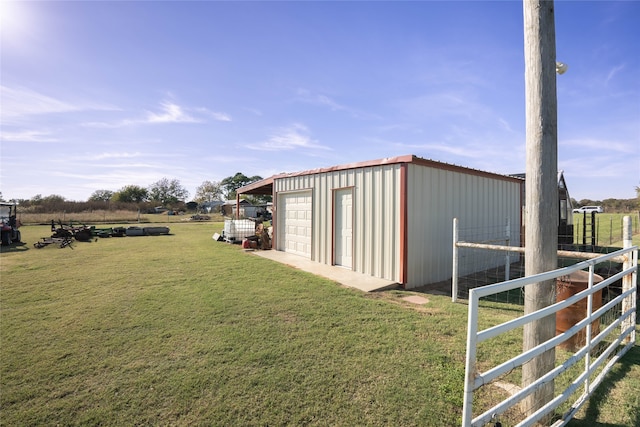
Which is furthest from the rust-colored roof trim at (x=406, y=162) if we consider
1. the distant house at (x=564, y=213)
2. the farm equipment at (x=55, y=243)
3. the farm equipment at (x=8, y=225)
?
the farm equipment at (x=8, y=225)

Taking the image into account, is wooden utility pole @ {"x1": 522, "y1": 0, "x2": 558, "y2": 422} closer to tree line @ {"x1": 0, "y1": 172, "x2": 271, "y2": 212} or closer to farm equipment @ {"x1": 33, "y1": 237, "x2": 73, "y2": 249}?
farm equipment @ {"x1": 33, "y1": 237, "x2": 73, "y2": 249}

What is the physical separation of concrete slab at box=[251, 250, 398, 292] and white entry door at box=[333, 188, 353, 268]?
30cm

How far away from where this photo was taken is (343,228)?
816 centimetres

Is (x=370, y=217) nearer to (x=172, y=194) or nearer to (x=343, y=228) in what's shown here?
(x=343, y=228)

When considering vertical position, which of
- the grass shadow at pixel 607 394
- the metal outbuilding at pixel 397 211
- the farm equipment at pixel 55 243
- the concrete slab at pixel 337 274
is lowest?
the grass shadow at pixel 607 394

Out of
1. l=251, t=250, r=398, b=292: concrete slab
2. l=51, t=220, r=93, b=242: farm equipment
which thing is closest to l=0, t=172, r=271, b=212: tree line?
l=51, t=220, r=93, b=242: farm equipment

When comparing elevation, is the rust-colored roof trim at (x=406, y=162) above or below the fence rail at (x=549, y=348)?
above

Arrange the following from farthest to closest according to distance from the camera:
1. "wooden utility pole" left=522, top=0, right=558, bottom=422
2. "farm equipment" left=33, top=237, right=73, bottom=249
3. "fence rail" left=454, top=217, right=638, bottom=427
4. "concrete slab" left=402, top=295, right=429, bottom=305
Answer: "farm equipment" left=33, top=237, right=73, bottom=249 → "concrete slab" left=402, top=295, right=429, bottom=305 → "wooden utility pole" left=522, top=0, right=558, bottom=422 → "fence rail" left=454, top=217, right=638, bottom=427

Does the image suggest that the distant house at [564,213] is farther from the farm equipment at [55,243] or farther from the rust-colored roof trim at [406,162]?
the farm equipment at [55,243]

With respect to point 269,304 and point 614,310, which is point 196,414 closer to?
point 269,304

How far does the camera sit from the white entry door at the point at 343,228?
26.0 feet

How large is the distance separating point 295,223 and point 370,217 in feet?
13.0

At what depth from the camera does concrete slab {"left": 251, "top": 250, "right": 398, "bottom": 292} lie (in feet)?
20.8

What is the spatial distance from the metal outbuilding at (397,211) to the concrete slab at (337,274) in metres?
0.20
